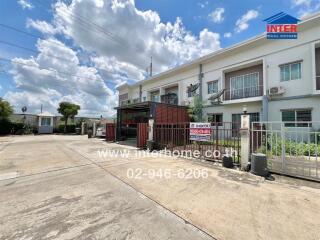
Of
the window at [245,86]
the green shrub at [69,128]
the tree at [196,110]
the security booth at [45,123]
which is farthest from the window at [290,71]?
the security booth at [45,123]

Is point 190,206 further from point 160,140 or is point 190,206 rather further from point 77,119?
point 77,119

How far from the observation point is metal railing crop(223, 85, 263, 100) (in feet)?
44.4

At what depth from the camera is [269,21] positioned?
12008 mm

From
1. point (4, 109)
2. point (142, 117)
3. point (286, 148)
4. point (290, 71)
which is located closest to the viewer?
point (286, 148)

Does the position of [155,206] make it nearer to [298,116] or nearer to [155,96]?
[298,116]

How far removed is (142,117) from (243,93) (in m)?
10.4

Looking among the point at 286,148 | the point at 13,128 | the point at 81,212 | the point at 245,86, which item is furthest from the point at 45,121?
the point at 286,148

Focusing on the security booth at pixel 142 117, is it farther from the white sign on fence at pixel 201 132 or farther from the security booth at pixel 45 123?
the security booth at pixel 45 123

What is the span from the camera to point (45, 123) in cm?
3041

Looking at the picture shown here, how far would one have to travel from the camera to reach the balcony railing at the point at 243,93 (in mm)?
13547

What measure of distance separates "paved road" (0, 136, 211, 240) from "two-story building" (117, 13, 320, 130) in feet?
33.6

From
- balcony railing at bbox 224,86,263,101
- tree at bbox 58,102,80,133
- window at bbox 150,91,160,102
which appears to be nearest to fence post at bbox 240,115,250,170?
balcony railing at bbox 224,86,263,101

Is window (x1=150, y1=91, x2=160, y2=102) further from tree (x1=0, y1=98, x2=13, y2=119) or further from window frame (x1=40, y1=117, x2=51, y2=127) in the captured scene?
tree (x1=0, y1=98, x2=13, y2=119)

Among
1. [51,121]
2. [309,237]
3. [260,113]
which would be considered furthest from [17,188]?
[51,121]
